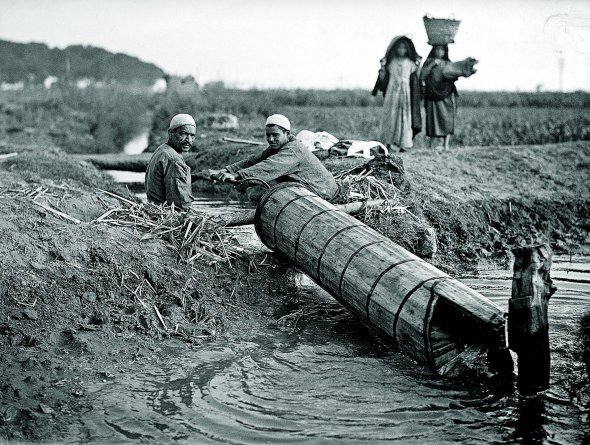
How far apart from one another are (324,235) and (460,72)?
746 cm

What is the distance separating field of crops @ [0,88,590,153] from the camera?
70.0 feet

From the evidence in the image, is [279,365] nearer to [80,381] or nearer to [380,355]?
[380,355]

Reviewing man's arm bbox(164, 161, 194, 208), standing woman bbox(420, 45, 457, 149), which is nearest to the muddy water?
man's arm bbox(164, 161, 194, 208)

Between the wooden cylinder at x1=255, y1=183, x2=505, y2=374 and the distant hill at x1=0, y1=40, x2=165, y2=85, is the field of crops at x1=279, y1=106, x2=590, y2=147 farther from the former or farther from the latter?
the distant hill at x1=0, y1=40, x2=165, y2=85

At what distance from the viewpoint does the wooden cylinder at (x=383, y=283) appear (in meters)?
5.43

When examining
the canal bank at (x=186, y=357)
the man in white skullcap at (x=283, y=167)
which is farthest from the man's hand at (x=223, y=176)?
the canal bank at (x=186, y=357)

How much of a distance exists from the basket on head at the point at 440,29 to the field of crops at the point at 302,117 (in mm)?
4176

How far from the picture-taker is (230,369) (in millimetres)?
A: 5703

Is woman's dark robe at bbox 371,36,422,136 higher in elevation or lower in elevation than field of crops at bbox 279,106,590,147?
higher

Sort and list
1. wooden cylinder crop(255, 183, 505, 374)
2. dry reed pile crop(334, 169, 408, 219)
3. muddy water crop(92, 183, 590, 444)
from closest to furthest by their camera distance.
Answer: muddy water crop(92, 183, 590, 444) → wooden cylinder crop(255, 183, 505, 374) → dry reed pile crop(334, 169, 408, 219)

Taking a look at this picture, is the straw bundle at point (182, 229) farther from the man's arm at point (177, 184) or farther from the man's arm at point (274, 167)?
the man's arm at point (274, 167)

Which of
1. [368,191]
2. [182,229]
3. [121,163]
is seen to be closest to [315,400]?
[182,229]

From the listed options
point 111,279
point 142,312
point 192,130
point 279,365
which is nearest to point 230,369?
point 279,365

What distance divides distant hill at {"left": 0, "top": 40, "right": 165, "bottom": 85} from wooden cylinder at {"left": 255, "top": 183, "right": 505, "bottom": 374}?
2803 inches
